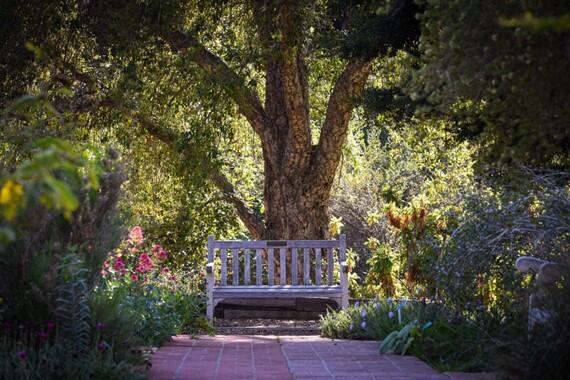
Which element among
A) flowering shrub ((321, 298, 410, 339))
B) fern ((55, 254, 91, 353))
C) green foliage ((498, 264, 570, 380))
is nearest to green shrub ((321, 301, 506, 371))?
flowering shrub ((321, 298, 410, 339))

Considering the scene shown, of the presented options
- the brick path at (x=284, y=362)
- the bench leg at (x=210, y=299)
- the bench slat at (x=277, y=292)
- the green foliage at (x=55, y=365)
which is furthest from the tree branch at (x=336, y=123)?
the green foliage at (x=55, y=365)

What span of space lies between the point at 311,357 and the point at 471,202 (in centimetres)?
179

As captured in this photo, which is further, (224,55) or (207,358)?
(224,55)

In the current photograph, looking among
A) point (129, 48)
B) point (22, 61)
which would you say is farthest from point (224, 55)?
point (22, 61)

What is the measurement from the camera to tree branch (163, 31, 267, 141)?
1059 centimetres

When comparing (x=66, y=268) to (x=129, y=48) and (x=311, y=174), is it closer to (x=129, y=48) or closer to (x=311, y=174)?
(x=129, y=48)

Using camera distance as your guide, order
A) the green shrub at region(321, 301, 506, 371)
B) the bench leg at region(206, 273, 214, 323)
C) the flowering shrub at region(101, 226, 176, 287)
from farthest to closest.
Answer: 1. the bench leg at region(206, 273, 214, 323)
2. the flowering shrub at region(101, 226, 176, 287)
3. the green shrub at region(321, 301, 506, 371)

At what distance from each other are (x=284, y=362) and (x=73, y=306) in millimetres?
2024

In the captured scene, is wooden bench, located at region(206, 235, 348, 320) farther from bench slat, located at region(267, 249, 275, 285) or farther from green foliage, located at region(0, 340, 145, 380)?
green foliage, located at region(0, 340, 145, 380)

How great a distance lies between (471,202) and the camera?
721 cm

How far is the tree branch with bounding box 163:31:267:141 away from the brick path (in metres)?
3.40

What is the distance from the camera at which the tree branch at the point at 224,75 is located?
1059 centimetres

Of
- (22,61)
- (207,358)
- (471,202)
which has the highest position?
(22,61)

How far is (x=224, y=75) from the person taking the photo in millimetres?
10734
